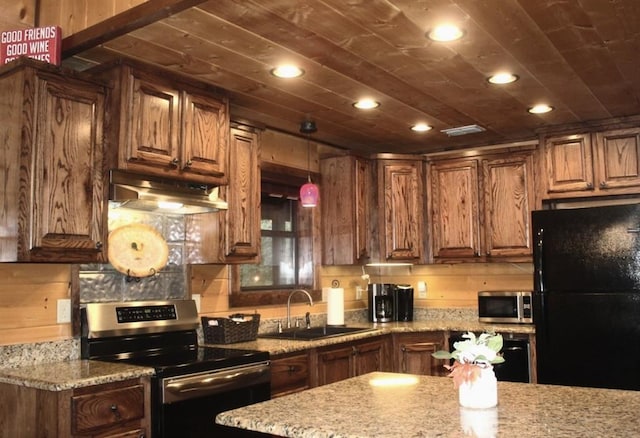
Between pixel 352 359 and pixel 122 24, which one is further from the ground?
pixel 122 24

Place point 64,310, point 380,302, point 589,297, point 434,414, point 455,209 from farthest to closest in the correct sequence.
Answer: point 380,302 → point 455,209 → point 589,297 → point 64,310 → point 434,414

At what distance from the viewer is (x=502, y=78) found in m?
3.33

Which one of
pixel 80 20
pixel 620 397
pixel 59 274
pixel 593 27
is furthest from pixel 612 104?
pixel 59 274

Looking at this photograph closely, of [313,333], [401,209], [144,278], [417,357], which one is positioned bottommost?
[417,357]

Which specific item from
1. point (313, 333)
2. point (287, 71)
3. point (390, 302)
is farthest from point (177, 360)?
point (390, 302)

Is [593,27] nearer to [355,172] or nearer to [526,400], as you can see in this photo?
[526,400]

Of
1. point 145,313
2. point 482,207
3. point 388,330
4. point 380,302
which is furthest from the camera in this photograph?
point 380,302

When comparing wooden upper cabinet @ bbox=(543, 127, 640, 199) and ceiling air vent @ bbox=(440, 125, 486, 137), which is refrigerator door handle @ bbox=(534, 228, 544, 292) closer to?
wooden upper cabinet @ bbox=(543, 127, 640, 199)

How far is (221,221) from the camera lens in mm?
3600

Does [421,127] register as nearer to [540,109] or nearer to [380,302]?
[540,109]

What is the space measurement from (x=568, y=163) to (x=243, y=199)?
7.60ft

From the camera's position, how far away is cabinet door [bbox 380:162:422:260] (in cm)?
485

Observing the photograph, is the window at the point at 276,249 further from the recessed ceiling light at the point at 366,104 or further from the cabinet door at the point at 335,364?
the recessed ceiling light at the point at 366,104

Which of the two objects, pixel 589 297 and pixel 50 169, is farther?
pixel 589 297
